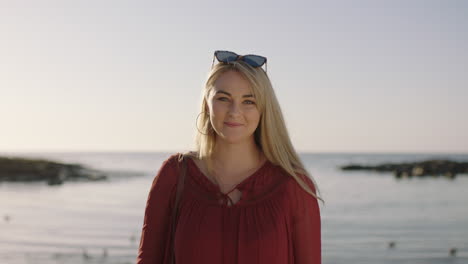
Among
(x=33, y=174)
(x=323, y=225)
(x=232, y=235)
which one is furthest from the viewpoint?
(x=33, y=174)

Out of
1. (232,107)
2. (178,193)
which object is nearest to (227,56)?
(232,107)

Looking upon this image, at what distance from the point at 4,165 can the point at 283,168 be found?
4532 cm

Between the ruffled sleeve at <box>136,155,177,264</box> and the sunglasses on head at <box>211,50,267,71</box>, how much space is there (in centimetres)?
79

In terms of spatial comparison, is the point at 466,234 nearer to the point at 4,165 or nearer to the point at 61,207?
the point at 61,207

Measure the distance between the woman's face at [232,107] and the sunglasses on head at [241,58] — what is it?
11cm

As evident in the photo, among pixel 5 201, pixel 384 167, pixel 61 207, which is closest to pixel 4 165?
pixel 5 201

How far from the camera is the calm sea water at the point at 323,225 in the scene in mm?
14055

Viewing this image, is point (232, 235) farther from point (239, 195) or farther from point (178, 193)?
point (178, 193)

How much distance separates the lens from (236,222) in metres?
3.35

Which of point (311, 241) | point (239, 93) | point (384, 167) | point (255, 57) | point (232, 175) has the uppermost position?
point (255, 57)

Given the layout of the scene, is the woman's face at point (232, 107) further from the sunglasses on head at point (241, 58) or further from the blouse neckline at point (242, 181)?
the blouse neckline at point (242, 181)

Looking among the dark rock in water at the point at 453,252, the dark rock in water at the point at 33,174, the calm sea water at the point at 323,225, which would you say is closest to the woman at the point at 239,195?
the calm sea water at the point at 323,225

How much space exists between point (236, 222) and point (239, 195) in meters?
0.21

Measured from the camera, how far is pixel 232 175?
11.9 ft
